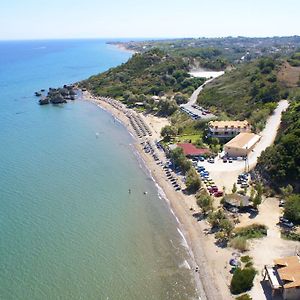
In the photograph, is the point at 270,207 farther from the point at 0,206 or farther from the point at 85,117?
the point at 85,117

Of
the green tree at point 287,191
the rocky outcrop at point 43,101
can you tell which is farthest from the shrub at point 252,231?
the rocky outcrop at point 43,101

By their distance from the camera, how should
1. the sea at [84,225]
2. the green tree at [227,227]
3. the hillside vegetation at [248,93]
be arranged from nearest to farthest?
1. the sea at [84,225]
2. the green tree at [227,227]
3. the hillside vegetation at [248,93]

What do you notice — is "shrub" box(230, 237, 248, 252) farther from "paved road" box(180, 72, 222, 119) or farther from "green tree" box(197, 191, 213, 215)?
"paved road" box(180, 72, 222, 119)

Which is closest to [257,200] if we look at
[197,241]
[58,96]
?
[197,241]

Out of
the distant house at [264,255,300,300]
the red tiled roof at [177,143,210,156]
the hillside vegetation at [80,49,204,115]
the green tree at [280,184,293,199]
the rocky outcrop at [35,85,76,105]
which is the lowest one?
the rocky outcrop at [35,85,76,105]

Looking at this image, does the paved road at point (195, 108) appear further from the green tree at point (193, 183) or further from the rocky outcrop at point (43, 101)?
the rocky outcrop at point (43, 101)

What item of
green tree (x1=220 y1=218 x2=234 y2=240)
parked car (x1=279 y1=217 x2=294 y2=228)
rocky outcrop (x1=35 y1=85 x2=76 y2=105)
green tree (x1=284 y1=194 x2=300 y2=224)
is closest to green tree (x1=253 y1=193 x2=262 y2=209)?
green tree (x1=284 y1=194 x2=300 y2=224)

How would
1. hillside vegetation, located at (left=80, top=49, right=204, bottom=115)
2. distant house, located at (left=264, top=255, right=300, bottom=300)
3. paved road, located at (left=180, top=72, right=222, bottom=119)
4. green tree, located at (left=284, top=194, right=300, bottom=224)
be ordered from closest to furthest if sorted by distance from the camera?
distant house, located at (left=264, top=255, right=300, bottom=300) < green tree, located at (left=284, top=194, right=300, bottom=224) < paved road, located at (left=180, top=72, right=222, bottom=119) < hillside vegetation, located at (left=80, top=49, right=204, bottom=115)
